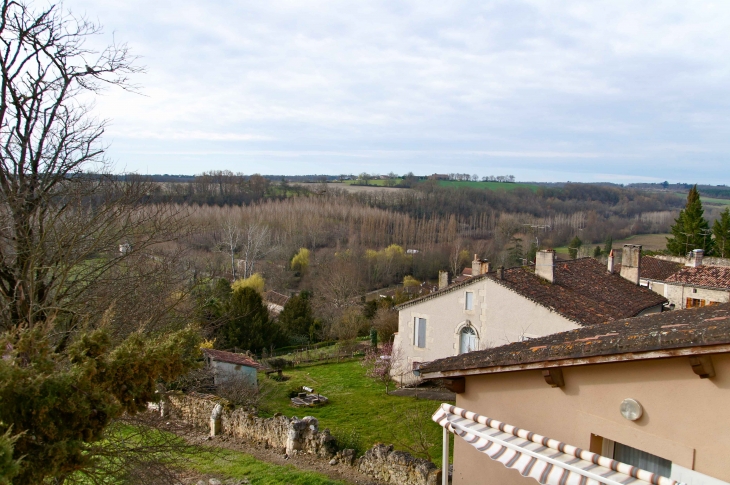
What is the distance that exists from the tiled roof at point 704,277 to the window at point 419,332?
51.9 ft

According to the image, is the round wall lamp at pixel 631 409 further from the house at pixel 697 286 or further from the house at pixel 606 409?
the house at pixel 697 286

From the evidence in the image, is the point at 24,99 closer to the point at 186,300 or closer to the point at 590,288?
the point at 186,300

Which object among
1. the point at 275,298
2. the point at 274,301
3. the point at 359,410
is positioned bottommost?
the point at 274,301

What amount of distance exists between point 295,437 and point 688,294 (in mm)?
25715

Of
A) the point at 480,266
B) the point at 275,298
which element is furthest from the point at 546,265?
the point at 275,298

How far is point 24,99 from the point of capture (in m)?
7.74

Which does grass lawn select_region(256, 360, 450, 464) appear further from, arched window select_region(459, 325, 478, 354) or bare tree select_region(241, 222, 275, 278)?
bare tree select_region(241, 222, 275, 278)

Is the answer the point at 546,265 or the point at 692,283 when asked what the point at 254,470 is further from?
the point at 692,283

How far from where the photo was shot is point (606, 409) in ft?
15.5

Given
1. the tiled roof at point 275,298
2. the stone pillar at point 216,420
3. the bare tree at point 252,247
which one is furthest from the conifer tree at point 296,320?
the stone pillar at point 216,420

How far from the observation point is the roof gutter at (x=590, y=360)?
3.92 metres

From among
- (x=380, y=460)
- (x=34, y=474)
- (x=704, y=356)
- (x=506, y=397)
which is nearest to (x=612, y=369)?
(x=704, y=356)

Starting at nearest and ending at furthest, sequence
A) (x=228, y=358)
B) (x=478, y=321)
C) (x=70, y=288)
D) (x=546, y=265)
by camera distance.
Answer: (x=70, y=288) < (x=228, y=358) < (x=546, y=265) < (x=478, y=321)

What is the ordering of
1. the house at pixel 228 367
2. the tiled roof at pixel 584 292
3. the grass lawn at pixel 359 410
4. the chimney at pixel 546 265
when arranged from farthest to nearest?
the chimney at pixel 546 265 → the tiled roof at pixel 584 292 → the house at pixel 228 367 → the grass lawn at pixel 359 410
